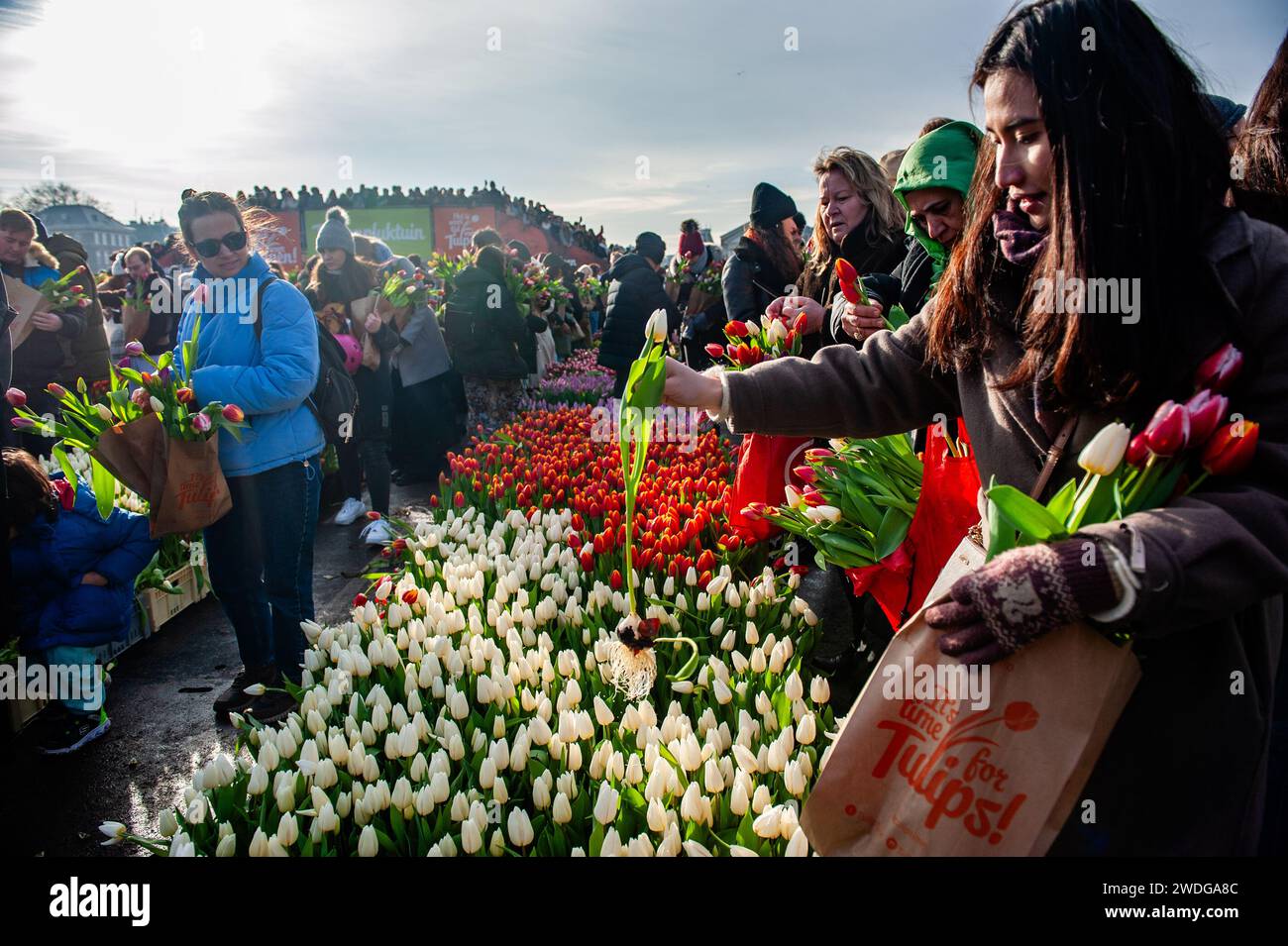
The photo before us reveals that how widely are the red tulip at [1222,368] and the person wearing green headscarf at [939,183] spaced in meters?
1.78

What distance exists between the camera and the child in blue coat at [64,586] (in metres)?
3.44

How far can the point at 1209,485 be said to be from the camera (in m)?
1.26

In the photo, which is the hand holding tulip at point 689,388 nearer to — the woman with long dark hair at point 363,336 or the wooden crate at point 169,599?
the wooden crate at point 169,599

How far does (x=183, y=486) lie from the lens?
3.20m

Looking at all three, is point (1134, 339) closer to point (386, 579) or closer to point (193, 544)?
point (386, 579)

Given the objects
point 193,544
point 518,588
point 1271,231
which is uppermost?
point 1271,231

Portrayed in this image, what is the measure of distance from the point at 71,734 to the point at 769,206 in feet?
14.2

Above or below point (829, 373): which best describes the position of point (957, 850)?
below

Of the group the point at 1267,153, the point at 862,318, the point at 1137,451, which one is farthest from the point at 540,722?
the point at 1267,153

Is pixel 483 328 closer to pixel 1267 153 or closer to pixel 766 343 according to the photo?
pixel 766 343

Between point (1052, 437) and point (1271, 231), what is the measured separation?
422mm

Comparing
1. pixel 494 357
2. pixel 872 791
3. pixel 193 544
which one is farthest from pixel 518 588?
pixel 494 357

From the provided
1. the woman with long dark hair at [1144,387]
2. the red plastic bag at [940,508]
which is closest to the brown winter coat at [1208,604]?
the woman with long dark hair at [1144,387]
